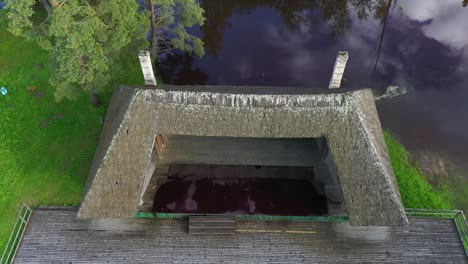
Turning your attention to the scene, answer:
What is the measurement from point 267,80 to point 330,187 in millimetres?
12976

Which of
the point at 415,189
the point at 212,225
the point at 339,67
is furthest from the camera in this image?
the point at 415,189

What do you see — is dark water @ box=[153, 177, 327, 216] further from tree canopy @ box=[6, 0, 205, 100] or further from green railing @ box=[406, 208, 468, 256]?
tree canopy @ box=[6, 0, 205, 100]

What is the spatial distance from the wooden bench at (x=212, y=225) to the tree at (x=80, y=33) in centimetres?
1121

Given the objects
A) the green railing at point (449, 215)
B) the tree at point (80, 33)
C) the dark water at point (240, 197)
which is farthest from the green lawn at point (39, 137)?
the green railing at point (449, 215)

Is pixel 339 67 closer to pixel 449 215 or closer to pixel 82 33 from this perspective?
pixel 449 215

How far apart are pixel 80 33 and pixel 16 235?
40.5ft

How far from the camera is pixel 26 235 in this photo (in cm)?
2116

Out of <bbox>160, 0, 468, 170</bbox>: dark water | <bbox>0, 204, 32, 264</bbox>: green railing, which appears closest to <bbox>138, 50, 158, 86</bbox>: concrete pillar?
<bbox>160, 0, 468, 170</bbox>: dark water

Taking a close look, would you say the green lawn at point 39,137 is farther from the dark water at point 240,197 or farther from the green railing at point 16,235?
the dark water at point 240,197

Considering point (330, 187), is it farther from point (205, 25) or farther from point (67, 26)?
point (205, 25)

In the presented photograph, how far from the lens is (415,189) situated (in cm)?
2391

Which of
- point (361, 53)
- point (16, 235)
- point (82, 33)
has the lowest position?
point (16, 235)

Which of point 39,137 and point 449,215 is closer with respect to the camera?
point 449,215

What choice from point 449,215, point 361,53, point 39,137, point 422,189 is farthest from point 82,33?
point 361,53
